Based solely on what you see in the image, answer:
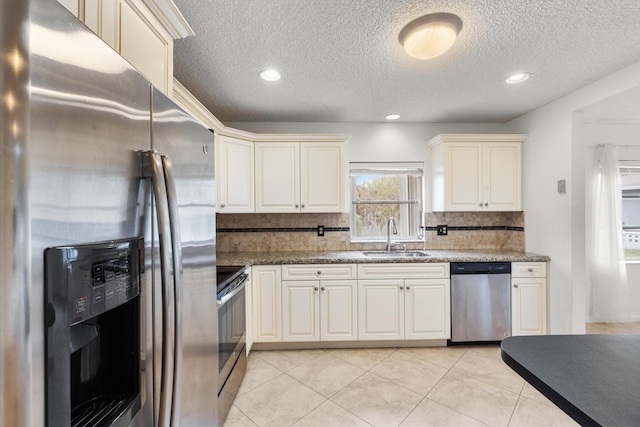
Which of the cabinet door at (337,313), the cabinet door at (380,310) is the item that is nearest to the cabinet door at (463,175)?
the cabinet door at (380,310)

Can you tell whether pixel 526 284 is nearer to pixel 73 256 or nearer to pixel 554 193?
pixel 554 193

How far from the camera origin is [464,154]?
317 centimetres

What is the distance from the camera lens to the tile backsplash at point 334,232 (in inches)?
131

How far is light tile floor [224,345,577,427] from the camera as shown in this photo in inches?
73.0

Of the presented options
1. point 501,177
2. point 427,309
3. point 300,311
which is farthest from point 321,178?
point 501,177

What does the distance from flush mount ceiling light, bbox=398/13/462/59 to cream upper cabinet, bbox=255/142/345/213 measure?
1.49 meters

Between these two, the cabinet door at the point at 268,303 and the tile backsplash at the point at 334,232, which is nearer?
the cabinet door at the point at 268,303

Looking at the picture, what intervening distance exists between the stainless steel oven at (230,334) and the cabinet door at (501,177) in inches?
108

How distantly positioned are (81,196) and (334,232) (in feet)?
9.79

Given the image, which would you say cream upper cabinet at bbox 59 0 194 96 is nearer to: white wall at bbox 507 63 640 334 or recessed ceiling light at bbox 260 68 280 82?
recessed ceiling light at bbox 260 68 280 82

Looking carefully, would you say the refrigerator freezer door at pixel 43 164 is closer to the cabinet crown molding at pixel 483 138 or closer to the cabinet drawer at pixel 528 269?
the cabinet crown molding at pixel 483 138

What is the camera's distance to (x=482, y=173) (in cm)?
318

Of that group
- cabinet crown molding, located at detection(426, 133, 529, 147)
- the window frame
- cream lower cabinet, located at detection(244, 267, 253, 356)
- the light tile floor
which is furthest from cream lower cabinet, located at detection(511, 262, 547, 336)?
cream lower cabinet, located at detection(244, 267, 253, 356)

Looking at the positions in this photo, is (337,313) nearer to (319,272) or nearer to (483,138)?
(319,272)
